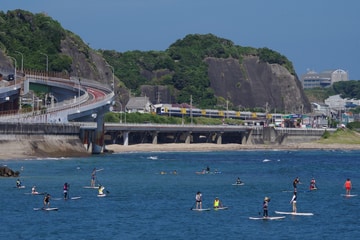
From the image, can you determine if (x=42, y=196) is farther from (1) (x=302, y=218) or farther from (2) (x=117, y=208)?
(1) (x=302, y=218)

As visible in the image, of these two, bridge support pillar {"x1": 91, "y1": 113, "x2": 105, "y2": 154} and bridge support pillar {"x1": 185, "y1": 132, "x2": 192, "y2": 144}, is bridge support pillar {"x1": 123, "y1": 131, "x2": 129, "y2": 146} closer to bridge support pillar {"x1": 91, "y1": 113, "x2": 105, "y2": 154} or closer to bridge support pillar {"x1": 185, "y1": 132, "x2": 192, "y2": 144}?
bridge support pillar {"x1": 185, "y1": 132, "x2": 192, "y2": 144}

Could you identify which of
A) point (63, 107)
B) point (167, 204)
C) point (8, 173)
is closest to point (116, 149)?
point (63, 107)

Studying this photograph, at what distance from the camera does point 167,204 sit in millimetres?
71062

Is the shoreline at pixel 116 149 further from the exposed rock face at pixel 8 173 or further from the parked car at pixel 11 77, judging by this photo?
the exposed rock face at pixel 8 173

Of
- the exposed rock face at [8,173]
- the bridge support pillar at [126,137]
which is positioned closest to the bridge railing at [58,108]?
the bridge support pillar at [126,137]

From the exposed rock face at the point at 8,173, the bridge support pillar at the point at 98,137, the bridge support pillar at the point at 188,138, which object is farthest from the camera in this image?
the bridge support pillar at the point at 188,138

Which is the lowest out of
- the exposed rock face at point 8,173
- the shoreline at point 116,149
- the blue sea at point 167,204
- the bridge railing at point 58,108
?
the blue sea at point 167,204

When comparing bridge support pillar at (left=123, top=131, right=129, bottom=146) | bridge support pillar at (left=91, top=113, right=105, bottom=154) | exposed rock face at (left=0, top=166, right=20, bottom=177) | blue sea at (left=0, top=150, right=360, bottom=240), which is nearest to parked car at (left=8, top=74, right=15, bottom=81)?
bridge support pillar at (left=91, top=113, right=105, bottom=154)

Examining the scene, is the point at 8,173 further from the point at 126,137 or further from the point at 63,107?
the point at 126,137

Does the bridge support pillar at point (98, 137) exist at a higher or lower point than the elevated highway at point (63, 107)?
lower

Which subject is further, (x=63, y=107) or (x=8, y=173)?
(x=63, y=107)

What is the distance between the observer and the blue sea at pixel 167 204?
56500mm

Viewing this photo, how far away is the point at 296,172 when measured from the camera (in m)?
116

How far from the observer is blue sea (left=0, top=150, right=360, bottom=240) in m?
56.5
